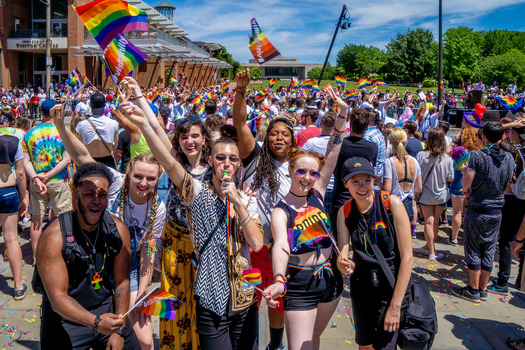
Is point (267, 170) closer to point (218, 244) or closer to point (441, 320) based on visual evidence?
point (218, 244)

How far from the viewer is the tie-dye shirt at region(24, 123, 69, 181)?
513 centimetres

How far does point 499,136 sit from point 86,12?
428 cm

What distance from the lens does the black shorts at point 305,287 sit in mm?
2881

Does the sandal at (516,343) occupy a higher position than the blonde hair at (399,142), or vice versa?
the blonde hair at (399,142)

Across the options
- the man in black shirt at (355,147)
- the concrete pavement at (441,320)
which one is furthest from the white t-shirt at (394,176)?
the concrete pavement at (441,320)

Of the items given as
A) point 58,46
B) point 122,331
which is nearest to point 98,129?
point 122,331

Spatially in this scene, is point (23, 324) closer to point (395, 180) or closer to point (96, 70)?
point (395, 180)

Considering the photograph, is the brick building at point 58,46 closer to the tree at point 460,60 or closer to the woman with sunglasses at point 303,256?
the woman with sunglasses at point 303,256

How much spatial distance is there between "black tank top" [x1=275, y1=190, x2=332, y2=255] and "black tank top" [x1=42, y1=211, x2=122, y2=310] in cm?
113

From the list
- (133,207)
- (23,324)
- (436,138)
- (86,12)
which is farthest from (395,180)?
(23,324)

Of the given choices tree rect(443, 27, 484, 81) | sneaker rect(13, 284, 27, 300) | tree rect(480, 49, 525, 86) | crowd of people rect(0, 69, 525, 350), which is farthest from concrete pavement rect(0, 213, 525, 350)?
tree rect(443, 27, 484, 81)

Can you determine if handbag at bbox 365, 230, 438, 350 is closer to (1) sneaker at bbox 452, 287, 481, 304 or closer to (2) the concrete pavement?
(2) the concrete pavement

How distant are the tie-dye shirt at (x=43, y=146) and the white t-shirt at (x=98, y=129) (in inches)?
11.9

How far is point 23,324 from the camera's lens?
13.6ft
